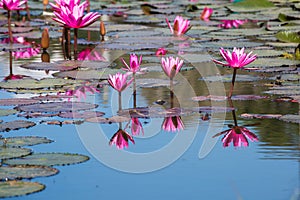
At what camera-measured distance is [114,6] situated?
29.5 ft

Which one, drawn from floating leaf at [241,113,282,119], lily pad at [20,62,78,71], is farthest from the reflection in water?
lily pad at [20,62,78,71]

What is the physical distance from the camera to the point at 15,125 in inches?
124

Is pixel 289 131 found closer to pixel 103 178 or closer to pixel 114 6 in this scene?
pixel 103 178

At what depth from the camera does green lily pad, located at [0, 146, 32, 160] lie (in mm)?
2684

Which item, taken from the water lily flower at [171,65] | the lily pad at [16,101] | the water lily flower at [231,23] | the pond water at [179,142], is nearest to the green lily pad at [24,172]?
the pond water at [179,142]

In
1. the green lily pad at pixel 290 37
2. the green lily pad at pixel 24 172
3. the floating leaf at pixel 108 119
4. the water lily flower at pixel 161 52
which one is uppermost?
the green lily pad at pixel 290 37

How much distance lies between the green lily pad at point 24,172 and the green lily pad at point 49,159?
0.20 ft

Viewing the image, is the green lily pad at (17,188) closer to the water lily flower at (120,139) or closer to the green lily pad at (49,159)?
the green lily pad at (49,159)

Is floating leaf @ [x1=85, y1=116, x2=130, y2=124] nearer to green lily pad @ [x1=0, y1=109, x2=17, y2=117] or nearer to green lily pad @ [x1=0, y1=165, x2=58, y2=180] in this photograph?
green lily pad @ [x1=0, y1=109, x2=17, y2=117]

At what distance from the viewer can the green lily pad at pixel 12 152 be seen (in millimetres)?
2684

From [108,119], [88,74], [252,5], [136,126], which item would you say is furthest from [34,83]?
[252,5]

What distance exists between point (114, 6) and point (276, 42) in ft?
12.0

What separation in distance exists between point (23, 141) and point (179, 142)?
2.02 ft

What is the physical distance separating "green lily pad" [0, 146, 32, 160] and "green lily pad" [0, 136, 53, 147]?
6 centimetres
